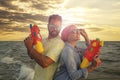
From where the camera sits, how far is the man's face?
438cm

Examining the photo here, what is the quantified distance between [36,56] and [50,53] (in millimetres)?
246

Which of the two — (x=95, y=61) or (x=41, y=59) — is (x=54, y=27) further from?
(x=95, y=61)

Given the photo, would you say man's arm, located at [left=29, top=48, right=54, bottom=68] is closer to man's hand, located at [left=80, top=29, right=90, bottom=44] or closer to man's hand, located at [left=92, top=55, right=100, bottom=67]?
man's hand, located at [left=92, top=55, right=100, bottom=67]

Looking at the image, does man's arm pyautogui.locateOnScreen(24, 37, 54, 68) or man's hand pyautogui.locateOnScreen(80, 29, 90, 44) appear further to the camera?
man's hand pyautogui.locateOnScreen(80, 29, 90, 44)

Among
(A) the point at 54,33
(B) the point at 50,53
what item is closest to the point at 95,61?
(B) the point at 50,53

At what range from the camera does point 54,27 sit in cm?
438

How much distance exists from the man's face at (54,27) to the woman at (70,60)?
0.35 feet

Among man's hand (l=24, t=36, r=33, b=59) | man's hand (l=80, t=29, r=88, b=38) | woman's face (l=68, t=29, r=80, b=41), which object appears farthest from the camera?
man's hand (l=80, t=29, r=88, b=38)

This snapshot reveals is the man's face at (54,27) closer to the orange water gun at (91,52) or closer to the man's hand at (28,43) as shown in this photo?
the man's hand at (28,43)

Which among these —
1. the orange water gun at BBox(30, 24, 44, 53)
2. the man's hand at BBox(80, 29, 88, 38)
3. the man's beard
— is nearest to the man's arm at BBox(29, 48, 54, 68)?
the orange water gun at BBox(30, 24, 44, 53)

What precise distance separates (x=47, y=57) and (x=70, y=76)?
0.46 metres

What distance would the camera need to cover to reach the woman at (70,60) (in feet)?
13.6

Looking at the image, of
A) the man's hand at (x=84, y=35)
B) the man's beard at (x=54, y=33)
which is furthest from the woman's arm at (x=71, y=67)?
the man's hand at (x=84, y=35)

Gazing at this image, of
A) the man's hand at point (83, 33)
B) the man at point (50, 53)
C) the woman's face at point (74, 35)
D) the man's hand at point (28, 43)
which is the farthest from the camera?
the man's hand at point (83, 33)
